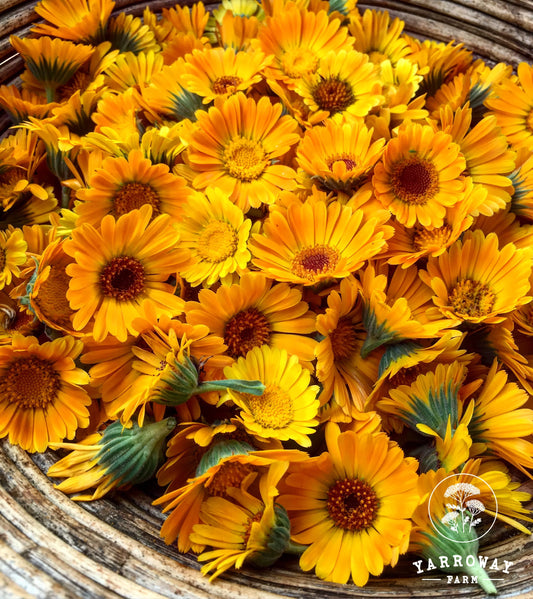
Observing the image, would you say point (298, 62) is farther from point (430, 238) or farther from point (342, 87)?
point (430, 238)

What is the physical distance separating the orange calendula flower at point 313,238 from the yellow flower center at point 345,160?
6 cm

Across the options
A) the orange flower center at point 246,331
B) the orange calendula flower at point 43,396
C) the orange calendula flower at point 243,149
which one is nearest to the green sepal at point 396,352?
the orange flower center at point 246,331

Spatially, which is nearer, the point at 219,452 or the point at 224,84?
the point at 219,452

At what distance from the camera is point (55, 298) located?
898 mm

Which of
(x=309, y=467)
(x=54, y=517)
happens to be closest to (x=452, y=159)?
(x=309, y=467)

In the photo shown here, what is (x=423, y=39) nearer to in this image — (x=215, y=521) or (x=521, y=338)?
(x=521, y=338)

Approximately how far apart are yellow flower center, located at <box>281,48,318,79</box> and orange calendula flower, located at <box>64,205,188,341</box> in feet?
1.23

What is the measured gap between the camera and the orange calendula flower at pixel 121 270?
2.74ft

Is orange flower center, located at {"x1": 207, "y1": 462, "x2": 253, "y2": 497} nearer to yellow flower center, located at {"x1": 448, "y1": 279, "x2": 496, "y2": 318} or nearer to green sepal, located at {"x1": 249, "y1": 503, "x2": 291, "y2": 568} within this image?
green sepal, located at {"x1": 249, "y1": 503, "x2": 291, "y2": 568}

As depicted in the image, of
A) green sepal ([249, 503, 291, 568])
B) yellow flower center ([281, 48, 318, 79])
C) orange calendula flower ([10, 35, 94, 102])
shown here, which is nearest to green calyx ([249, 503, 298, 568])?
green sepal ([249, 503, 291, 568])

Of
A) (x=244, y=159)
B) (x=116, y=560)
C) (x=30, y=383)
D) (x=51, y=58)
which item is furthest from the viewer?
(x=51, y=58)

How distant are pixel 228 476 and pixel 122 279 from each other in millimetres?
282

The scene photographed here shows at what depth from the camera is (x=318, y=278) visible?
2.70 feet

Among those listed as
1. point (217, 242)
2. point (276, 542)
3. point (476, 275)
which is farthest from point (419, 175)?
point (276, 542)
